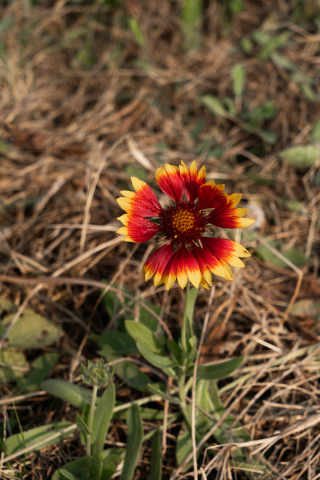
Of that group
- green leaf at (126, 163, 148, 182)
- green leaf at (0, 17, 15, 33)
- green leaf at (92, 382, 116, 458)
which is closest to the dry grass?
green leaf at (126, 163, 148, 182)

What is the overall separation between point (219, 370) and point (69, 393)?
2.31ft

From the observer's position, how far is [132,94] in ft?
11.2

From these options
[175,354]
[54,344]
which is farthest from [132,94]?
[175,354]

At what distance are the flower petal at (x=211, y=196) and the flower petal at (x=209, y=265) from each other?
188mm

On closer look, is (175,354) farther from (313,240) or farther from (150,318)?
(313,240)

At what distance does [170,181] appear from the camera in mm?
1602

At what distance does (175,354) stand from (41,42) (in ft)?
10.7

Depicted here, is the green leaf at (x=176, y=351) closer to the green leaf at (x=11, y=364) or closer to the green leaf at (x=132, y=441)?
the green leaf at (x=132, y=441)

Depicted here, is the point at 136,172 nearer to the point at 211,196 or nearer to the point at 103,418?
the point at 211,196

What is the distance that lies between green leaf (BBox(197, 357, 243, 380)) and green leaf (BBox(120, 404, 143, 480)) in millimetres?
332

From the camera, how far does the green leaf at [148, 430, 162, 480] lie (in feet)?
5.39

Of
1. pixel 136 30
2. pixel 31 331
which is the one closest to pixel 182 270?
pixel 31 331

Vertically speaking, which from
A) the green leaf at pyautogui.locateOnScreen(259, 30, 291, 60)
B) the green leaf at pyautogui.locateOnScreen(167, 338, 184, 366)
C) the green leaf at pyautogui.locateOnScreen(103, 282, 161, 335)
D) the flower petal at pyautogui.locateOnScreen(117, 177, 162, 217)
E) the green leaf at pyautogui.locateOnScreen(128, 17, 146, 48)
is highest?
the green leaf at pyautogui.locateOnScreen(128, 17, 146, 48)

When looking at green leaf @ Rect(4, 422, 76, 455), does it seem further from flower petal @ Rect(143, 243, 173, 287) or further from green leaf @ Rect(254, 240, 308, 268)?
green leaf @ Rect(254, 240, 308, 268)
